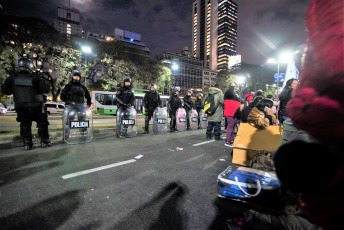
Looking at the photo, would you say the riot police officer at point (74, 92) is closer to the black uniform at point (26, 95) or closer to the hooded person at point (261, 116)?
the black uniform at point (26, 95)

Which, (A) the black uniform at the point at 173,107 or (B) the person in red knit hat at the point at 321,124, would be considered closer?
(B) the person in red knit hat at the point at 321,124

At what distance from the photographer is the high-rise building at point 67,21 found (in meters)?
93.3

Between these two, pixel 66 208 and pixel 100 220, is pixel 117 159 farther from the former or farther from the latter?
pixel 100 220

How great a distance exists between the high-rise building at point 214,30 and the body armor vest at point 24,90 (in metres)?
129

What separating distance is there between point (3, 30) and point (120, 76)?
539 inches

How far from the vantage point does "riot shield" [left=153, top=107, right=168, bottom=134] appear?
7.65 metres

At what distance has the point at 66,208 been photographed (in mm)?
1954

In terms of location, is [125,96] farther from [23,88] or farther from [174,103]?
[23,88]

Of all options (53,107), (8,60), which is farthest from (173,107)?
(53,107)

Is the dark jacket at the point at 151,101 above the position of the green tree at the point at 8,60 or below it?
below

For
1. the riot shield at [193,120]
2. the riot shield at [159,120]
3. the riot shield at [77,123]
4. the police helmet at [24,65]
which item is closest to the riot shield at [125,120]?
the riot shield at [77,123]

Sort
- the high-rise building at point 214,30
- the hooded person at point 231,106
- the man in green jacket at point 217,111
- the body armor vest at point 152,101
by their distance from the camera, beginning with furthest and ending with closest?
the high-rise building at point 214,30 < the body armor vest at point 152,101 < the man in green jacket at point 217,111 < the hooded person at point 231,106

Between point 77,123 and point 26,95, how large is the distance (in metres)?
1.38

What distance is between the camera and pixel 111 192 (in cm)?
234
